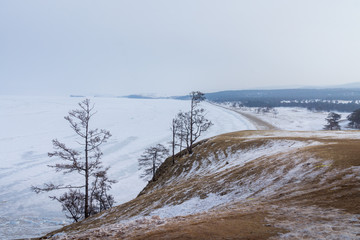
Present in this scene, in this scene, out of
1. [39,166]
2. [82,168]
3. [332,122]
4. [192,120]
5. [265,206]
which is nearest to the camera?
[265,206]

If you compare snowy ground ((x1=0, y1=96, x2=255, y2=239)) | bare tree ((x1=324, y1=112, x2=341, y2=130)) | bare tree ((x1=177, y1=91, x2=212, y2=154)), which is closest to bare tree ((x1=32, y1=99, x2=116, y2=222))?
snowy ground ((x1=0, y1=96, x2=255, y2=239))

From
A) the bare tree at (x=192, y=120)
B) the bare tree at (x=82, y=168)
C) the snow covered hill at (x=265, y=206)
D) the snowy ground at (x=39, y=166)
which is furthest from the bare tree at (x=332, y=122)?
the bare tree at (x=82, y=168)

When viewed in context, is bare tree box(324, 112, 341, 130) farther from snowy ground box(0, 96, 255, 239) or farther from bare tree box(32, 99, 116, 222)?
bare tree box(32, 99, 116, 222)

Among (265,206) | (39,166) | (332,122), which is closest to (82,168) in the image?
(265,206)

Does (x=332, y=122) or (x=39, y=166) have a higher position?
(x=332, y=122)

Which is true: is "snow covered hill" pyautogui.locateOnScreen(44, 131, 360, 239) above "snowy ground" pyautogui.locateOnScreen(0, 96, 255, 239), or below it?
above

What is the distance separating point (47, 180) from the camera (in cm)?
4112

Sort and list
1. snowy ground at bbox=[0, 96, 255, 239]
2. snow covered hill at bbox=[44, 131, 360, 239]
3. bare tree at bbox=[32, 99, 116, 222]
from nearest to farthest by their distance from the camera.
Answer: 1. snow covered hill at bbox=[44, 131, 360, 239]
2. bare tree at bbox=[32, 99, 116, 222]
3. snowy ground at bbox=[0, 96, 255, 239]

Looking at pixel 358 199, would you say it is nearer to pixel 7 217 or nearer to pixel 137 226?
pixel 137 226

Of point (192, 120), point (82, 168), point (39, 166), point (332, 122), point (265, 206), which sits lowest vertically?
point (39, 166)

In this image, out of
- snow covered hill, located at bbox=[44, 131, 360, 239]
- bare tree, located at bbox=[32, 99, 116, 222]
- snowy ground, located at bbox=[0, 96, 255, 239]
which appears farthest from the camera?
snowy ground, located at bbox=[0, 96, 255, 239]

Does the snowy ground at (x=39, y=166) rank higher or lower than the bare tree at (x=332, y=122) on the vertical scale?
lower

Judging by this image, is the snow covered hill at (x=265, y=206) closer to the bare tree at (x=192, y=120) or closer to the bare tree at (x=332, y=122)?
the bare tree at (x=192, y=120)

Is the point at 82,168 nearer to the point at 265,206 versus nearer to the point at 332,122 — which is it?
the point at 265,206
